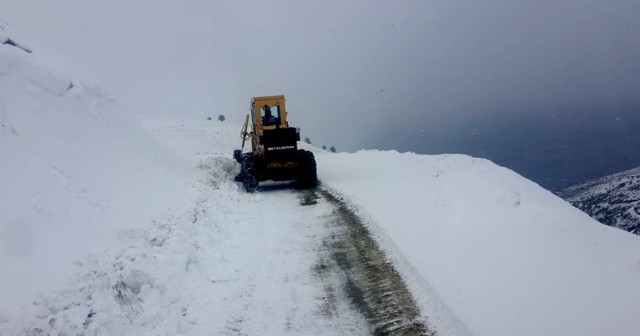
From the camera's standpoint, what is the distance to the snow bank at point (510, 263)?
526cm

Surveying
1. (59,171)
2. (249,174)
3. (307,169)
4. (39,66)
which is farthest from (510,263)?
(39,66)

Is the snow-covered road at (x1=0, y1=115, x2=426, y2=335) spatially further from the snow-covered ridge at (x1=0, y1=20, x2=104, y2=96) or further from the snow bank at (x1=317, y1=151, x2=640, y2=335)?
the snow-covered ridge at (x1=0, y1=20, x2=104, y2=96)

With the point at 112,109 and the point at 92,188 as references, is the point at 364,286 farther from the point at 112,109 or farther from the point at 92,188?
the point at 112,109

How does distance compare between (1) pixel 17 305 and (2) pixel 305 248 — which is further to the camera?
(2) pixel 305 248

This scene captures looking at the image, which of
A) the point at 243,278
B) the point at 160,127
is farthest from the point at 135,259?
the point at 160,127

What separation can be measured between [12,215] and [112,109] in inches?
385

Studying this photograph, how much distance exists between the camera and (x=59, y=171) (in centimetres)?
945

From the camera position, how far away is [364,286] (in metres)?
7.07

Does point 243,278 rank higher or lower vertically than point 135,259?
lower

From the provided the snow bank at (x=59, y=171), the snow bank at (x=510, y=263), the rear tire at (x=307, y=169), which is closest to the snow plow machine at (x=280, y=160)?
the rear tire at (x=307, y=169)

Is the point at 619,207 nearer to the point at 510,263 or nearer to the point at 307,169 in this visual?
the point at 307,169

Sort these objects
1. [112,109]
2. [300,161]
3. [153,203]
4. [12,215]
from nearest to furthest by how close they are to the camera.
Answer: [12,215], [153,203], [112,109], [300,161]

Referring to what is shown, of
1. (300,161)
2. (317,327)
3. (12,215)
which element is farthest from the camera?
(300,161)

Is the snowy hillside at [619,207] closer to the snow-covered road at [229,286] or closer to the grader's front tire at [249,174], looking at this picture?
the grader's front tire at [249,174]
